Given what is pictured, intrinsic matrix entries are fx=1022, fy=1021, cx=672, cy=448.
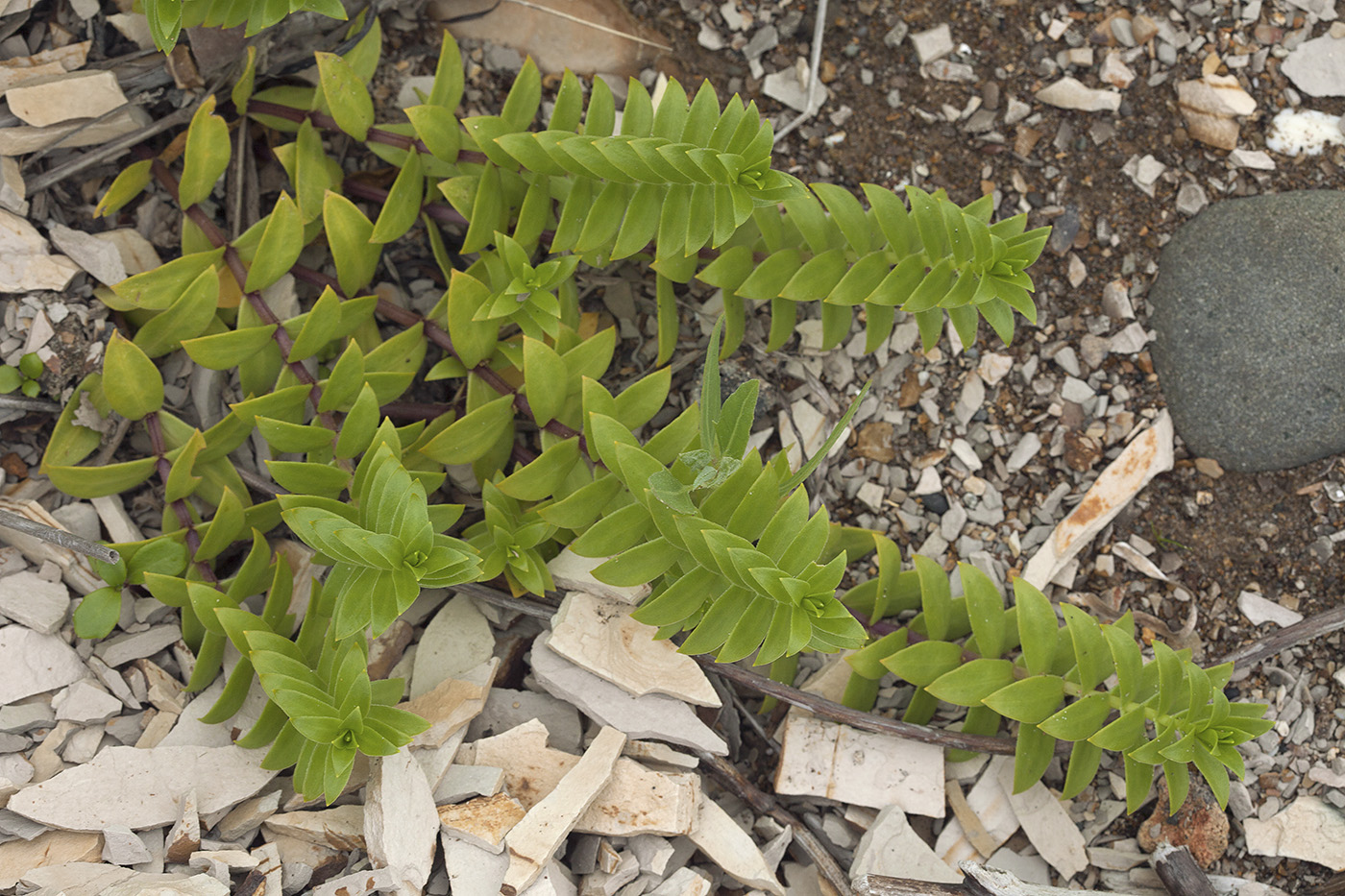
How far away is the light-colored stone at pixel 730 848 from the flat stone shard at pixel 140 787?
913mm

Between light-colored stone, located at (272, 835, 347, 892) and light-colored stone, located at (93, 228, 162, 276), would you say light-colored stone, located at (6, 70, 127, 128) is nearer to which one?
light-colored stone, located at (93, 228, 162, 276)

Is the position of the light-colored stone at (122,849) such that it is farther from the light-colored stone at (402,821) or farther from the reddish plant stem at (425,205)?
the reddish plant stem at (425,205)

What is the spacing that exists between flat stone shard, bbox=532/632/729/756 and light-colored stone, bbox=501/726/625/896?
0.15 ft

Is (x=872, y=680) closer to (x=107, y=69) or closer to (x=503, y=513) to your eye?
(x=503, y=513)

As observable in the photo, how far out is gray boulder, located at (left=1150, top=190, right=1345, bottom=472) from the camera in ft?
8.27

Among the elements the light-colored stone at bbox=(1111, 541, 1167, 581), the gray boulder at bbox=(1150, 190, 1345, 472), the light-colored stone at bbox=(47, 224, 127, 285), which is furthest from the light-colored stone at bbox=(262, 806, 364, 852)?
the gray boulder at bbox=(1150, 190, 1345, 472)

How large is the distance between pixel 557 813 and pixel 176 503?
1.08m

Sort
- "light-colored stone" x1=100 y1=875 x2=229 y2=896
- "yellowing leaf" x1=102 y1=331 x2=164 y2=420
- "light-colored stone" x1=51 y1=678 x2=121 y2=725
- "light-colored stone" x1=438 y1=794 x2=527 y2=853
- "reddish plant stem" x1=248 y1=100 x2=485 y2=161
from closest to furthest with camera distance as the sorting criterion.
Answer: "light-colored stone" x1=100 y1=875 x2=229 y2=896 → "light-colored stone" x1=438 y1=794 x2=527 y2=853 → "light-colored stone" x1=51 y1=678 x2=121 y2=725 → "yellowing leaf" x1=102 y1=331 x2=164 y2=420 → "reddish plant stem" x1=248 y1=100 x2=485 y2=161

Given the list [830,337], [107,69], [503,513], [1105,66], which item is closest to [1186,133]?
[1105,66]

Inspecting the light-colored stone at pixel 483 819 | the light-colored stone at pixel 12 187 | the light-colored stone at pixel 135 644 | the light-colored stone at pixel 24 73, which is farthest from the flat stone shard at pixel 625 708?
the light-colored stone at pixel 24 73

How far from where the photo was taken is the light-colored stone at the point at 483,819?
199cm

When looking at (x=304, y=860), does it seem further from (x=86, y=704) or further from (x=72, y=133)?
(x=72, y=133)

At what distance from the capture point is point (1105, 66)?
9.05 ft

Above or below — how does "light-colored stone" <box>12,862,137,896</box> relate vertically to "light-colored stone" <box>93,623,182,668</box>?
below
